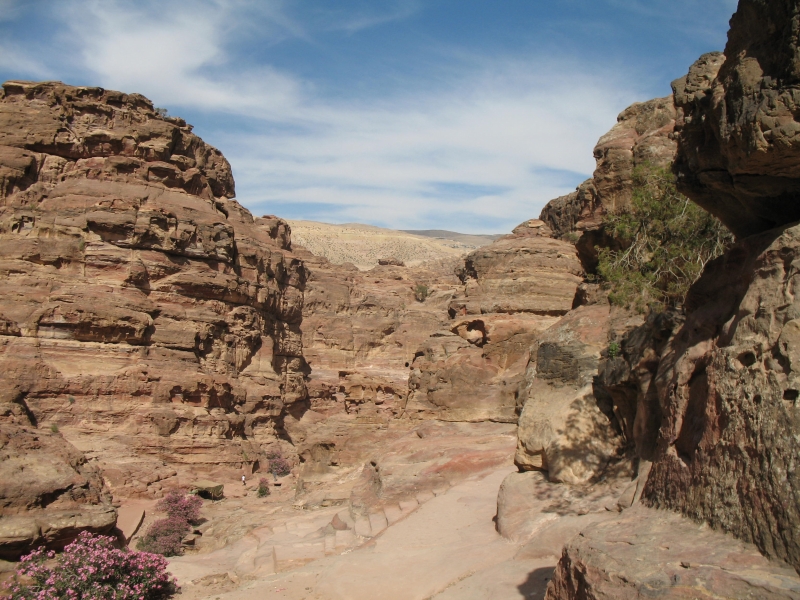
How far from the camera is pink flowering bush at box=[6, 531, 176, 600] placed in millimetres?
11273

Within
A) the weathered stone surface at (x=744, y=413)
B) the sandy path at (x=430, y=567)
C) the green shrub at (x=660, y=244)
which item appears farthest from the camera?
the green shrub at (x=660, y=244)

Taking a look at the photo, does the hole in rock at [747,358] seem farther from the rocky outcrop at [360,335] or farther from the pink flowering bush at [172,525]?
the rocky outcrop at [360,335]

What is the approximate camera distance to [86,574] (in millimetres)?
11531

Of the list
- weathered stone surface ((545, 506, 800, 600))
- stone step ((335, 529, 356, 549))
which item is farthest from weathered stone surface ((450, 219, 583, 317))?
weathered stone surface ((545, 506, 800, 600))

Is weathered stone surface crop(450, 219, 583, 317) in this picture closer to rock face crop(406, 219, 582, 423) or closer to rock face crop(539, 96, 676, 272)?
rock face crop(406, 219, 582, 423)

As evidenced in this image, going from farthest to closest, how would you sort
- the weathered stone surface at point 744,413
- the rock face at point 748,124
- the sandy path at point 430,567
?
the sandy path at point 430,567, the rock face at point 748,124, the weathered stone surface at point 744,413

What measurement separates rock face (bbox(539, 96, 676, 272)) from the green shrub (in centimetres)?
164

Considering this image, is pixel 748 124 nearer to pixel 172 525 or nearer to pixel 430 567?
pixel 430 567

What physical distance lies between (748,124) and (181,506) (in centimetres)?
2304

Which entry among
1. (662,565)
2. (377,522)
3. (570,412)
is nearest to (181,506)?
(377,522)

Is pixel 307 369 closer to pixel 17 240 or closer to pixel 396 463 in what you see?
pixel 17 240

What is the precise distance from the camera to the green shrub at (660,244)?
1120 centimetres

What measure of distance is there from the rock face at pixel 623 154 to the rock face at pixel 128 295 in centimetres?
2054

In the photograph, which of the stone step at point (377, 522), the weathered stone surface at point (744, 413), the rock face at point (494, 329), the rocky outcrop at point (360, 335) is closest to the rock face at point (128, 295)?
the rocky outcrop at point (360, 335)
